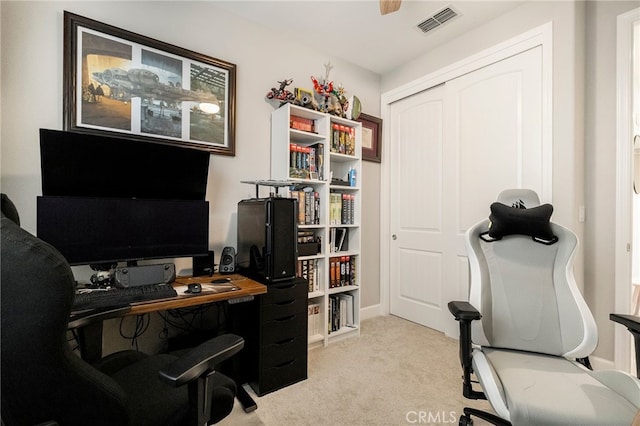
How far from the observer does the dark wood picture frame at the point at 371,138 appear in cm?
308

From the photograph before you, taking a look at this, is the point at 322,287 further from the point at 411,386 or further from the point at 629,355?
the point at 629,355

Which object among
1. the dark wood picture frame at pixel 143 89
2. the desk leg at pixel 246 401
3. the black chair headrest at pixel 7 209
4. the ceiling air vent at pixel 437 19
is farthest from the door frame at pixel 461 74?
the black chair headrest at pixel 7 209

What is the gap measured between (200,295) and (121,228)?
615mm

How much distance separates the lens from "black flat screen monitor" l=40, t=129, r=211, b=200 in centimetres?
149

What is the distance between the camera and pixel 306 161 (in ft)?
8.03

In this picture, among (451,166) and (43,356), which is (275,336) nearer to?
(43,356)

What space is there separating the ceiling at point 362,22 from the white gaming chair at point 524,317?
5.34 feet

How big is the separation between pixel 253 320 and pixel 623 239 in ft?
8.11

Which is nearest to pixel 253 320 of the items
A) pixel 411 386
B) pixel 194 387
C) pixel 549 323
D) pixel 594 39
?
pixel 194 387

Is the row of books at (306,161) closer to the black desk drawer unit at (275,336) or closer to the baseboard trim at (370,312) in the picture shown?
the black desk drawer unit at (275,336)

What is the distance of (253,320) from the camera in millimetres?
1836

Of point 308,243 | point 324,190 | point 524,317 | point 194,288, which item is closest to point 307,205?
point 324,190

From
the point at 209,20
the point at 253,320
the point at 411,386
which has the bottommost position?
the point at 411,386

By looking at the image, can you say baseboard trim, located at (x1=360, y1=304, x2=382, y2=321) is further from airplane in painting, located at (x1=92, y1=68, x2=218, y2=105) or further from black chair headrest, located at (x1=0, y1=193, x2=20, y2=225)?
black chair headrest, located at (x1=0, y1=193, x2=20, y2=225)
